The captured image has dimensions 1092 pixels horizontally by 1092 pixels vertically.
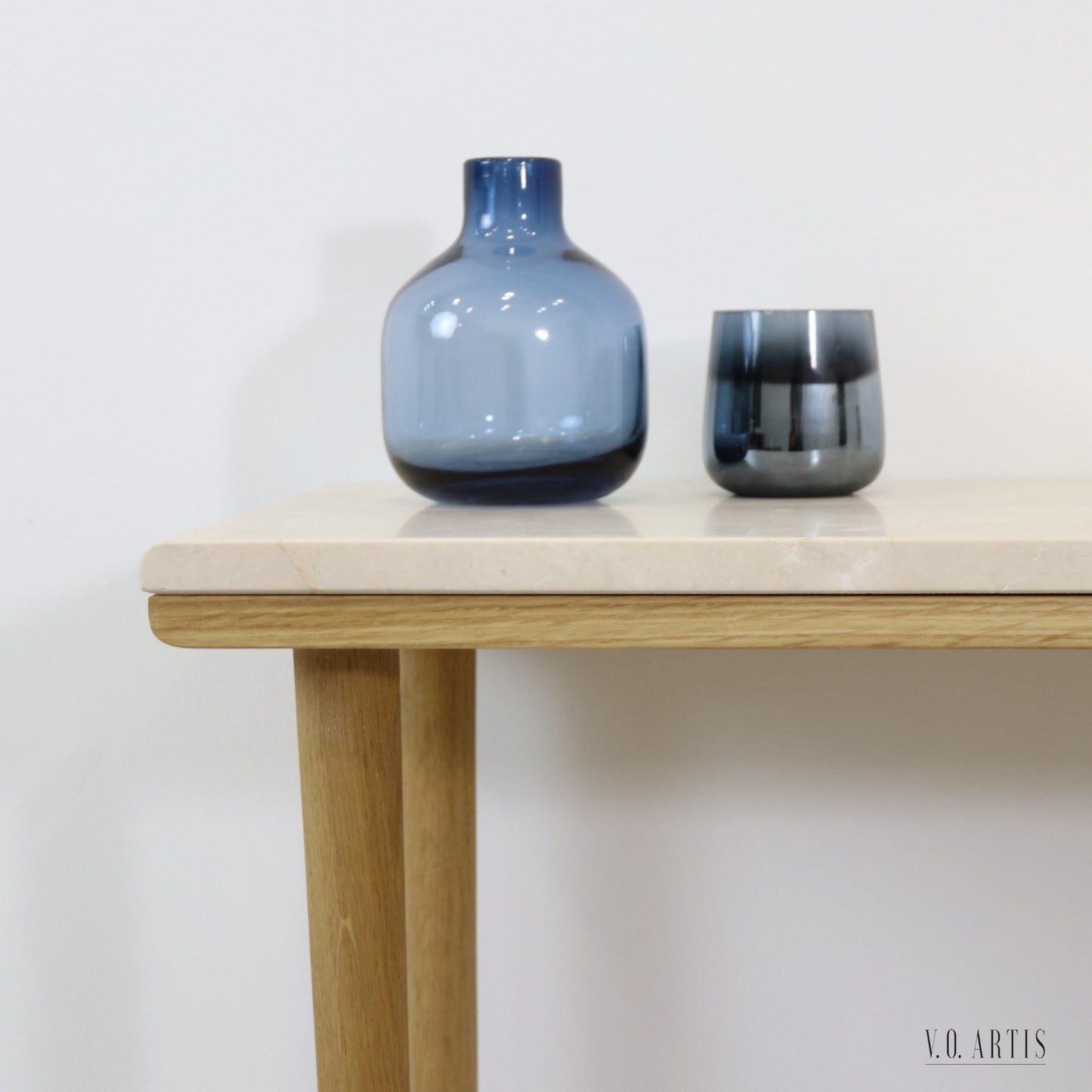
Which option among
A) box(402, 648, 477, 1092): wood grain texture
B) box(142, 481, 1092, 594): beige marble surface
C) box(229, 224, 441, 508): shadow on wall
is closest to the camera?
box(142, 481, 1092, 594): beige marble surface

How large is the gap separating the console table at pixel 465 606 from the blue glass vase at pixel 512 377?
3.0 inches

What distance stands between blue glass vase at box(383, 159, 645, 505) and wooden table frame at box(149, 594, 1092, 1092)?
0.13 meters

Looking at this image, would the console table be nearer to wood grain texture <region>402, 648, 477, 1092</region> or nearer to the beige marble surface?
the beige marble surface

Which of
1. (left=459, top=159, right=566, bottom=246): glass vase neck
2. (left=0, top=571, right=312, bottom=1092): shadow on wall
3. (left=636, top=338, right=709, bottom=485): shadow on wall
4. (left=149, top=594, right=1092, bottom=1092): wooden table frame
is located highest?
(left=459, top=159, right=566, bottom=246): glass vase neck

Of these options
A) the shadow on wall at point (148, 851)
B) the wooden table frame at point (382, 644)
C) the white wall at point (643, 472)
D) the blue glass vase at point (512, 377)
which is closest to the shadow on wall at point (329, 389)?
the white wall at point (643, 472)

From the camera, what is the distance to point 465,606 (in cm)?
53

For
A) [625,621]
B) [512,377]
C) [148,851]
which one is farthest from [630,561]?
[148,851]

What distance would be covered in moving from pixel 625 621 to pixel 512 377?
0.20 m

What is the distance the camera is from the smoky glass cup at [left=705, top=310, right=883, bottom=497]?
2.31 feet

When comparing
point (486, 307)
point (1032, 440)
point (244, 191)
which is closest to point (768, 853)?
point (1032, 440)

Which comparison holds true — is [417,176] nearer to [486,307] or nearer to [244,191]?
[244,191]

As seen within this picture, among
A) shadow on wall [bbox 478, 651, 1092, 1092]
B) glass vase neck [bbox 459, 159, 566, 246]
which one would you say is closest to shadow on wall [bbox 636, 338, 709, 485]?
shadow on wall [bbox 478, 651, 1092, 1092]

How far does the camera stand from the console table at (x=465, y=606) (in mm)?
517

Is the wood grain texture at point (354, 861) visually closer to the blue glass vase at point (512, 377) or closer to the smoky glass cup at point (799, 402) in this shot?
the blue glass vase at point (512, 377)
